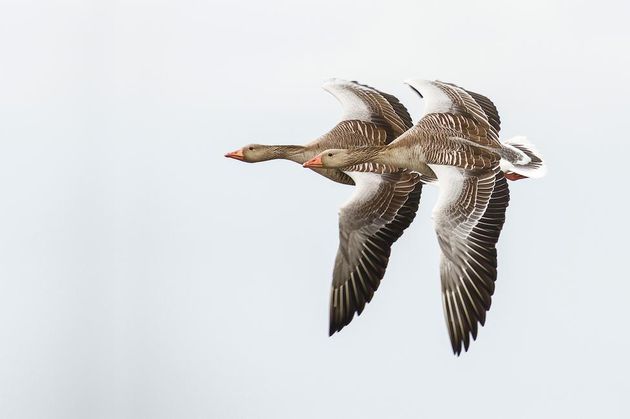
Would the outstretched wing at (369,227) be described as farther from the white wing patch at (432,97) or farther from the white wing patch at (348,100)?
the white wing patch at (348,100)

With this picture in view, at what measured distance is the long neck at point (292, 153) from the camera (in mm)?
13031

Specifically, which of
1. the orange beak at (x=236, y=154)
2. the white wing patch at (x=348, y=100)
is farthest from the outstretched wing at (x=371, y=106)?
the orange beak at (x=236, y=154)

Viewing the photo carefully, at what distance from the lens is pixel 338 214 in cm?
1258

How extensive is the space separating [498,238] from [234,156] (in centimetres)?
299

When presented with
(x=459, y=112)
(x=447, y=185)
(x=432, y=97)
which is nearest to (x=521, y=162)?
(x=459, y=112)

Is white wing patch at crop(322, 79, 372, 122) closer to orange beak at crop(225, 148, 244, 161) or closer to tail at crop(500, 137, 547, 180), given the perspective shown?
orange beak at crop(225, 148, 244, 161)

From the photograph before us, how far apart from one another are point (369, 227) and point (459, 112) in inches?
48.1

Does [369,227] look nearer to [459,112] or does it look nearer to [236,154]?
[459,112]

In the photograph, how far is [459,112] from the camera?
12406 mm

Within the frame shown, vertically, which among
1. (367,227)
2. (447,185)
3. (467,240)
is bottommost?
(467,240)

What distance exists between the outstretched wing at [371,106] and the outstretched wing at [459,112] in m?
0.42

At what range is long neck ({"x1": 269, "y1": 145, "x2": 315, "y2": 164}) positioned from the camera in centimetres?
1303

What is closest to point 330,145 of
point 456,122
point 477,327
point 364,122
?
point 364,122

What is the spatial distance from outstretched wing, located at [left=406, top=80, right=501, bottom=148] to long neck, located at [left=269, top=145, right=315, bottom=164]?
1.10 metres
